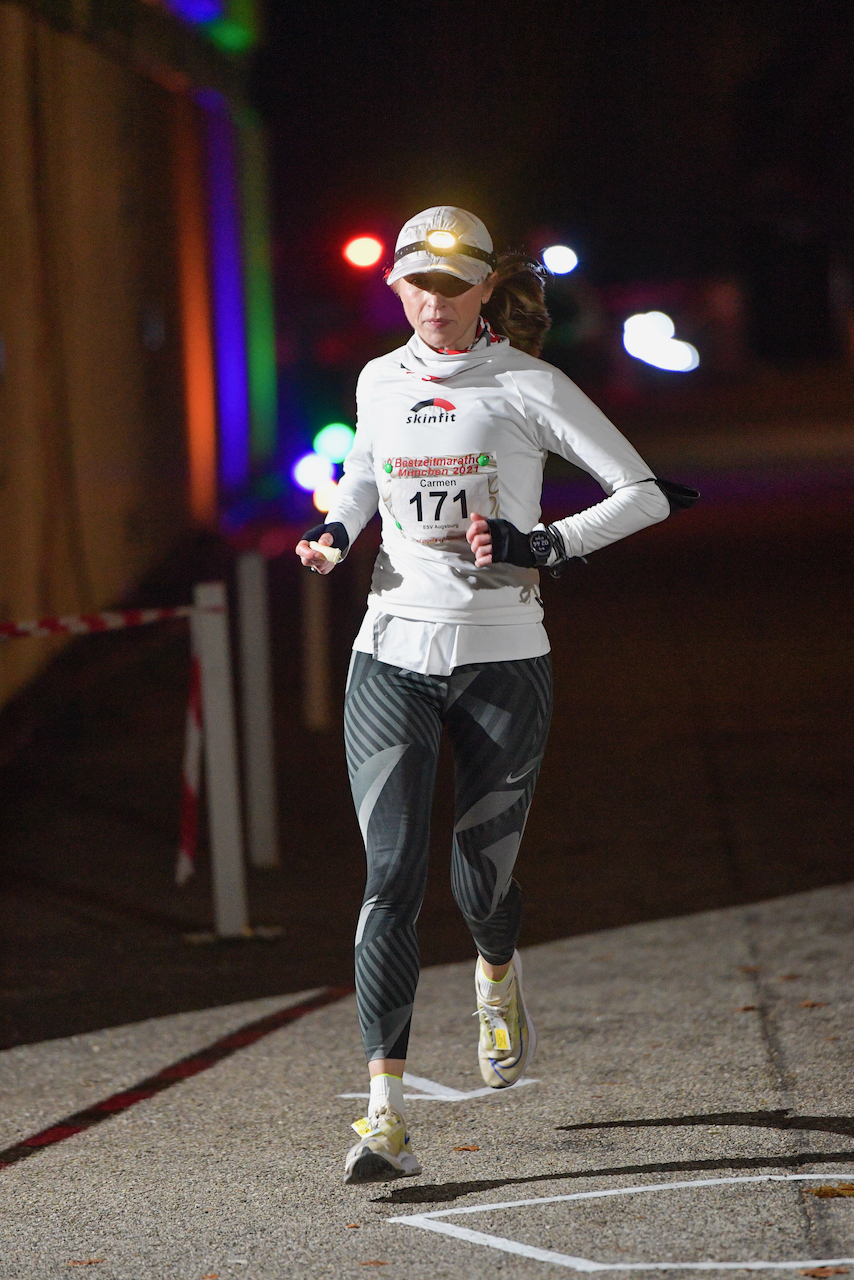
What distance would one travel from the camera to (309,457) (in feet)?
27.4

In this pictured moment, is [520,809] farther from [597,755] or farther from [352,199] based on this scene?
[352,199]

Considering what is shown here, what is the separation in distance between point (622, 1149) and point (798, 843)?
3.84 metres

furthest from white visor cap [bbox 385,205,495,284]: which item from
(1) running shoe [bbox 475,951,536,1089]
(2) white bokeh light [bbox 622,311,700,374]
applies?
(1) running shoe [bbox 475,951,536,1089]

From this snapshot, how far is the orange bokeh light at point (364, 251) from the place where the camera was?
17.2 ft

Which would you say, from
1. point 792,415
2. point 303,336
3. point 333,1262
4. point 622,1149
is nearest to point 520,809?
point 622,1149

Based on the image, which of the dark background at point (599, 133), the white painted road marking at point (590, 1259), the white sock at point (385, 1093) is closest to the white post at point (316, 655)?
the dark background at point (599, 133)

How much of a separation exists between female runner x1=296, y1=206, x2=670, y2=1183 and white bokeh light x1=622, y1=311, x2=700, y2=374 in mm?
301

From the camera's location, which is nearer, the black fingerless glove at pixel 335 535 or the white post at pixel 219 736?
the black fingerless glove at pixel 335 535

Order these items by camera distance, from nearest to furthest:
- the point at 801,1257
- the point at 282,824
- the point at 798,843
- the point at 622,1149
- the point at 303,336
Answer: the point at 801,1257 < the point at 622,1149 < the point at 798,843 < the point at 282,824 < the point at 303,336

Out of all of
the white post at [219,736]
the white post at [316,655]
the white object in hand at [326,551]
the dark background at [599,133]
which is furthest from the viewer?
the dark background at [599,133]

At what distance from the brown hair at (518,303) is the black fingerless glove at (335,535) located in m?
0.64

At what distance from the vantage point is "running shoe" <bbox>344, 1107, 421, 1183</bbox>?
13.9 ft

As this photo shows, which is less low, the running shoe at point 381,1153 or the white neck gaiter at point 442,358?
the white neck gaiter at point 442,358

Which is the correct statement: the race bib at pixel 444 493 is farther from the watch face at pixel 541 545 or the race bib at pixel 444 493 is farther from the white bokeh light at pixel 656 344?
the white bokeh light at pixel 656 344
